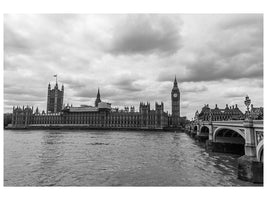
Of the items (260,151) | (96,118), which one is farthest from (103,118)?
(260,151)

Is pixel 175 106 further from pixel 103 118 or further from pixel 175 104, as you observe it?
pixel 103 118

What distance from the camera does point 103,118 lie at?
412 feet

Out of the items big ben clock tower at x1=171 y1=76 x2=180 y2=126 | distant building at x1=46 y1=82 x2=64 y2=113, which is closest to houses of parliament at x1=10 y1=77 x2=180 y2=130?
big ben clock tower at x1=171 y1=76 x2=180 y2=126

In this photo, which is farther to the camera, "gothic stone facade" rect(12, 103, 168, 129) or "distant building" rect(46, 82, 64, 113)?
"distant building" rect(46, 82, 64, 113)

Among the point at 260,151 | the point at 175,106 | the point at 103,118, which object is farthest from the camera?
the point at 175,106

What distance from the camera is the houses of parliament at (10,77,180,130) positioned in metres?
118

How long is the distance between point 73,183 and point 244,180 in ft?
34.4

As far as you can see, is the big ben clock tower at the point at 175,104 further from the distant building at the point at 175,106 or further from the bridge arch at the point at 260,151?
the bridge arch at the point at 260,151

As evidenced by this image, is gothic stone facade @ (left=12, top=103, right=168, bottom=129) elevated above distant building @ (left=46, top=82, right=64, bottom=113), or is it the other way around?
distant building @ (left=46, top=82, right=64, bottom=113)

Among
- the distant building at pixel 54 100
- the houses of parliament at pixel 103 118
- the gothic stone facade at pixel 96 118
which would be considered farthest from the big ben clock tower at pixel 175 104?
the distant building at pixel 54 100

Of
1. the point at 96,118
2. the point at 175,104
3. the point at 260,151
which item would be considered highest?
the point at 175,104

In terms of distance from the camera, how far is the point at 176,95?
15150 centimetres

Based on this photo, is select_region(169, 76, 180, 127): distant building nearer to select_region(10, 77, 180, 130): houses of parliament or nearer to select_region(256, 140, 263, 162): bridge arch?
select_region(10, 77, 180, 130): houses of parliament

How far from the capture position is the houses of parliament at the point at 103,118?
117625 millimetres
